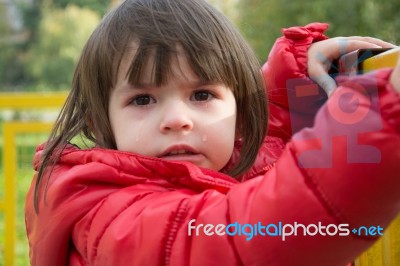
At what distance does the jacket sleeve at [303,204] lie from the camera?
418 mm

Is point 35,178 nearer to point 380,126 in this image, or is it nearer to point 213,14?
point 213,14

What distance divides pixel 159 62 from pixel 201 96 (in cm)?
6

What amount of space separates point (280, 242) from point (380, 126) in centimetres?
11

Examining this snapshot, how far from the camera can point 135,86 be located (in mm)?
634

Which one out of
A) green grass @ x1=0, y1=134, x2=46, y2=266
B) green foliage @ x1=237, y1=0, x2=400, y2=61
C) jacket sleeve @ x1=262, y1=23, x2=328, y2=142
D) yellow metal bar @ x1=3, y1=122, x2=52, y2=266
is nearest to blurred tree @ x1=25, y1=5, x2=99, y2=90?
green foliage @ x1=237, y1=0, x2=400, y2=61

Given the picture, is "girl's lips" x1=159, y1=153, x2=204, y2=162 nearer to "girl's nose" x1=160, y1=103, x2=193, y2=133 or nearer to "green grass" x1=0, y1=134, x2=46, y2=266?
"girl's nose" x1=160, y1=103, x2=193, y2=133

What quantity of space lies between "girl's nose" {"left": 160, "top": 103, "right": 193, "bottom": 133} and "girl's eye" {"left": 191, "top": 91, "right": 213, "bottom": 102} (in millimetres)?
25

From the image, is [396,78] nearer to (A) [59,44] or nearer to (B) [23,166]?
(B) [23,166]

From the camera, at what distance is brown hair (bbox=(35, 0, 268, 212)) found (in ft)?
2.09

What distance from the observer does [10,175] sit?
2.15 metres

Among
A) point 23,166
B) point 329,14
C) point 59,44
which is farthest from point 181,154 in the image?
point 59,44

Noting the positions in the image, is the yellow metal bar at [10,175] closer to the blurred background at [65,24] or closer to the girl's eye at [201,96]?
the blurred background at [65,24]

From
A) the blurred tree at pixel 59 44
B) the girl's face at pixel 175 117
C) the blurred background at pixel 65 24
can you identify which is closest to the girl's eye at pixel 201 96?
the girl's face at pixel 175 117

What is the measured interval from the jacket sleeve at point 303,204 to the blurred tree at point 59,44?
251 inches
